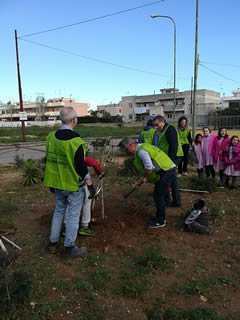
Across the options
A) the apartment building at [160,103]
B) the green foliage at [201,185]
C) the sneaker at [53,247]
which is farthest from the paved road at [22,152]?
the apartment building at [160,103]

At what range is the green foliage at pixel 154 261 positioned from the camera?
311 cm

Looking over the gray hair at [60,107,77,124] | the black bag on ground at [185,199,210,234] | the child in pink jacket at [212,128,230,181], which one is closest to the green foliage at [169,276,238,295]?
the black bag on ground at [185,199,210,234]

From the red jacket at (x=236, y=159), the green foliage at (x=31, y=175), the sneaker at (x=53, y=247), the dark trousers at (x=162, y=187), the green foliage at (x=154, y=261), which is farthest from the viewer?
the green foliage at (x=31, y=175)

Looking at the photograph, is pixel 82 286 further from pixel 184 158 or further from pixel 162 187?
pixel 184 158

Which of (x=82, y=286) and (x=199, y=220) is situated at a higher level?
(x=199, y=220)

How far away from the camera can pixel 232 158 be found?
625cm

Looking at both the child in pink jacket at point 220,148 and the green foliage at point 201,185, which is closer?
the green foliage at point 201,185

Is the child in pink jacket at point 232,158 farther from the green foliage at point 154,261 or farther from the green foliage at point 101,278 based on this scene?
the green foliage at point 101,278

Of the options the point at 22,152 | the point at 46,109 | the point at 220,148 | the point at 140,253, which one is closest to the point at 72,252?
the point at 140,253

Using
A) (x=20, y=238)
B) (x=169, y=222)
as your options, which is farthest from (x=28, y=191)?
(x=169, y=222)

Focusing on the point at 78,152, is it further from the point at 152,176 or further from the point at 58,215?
the point at 152,176

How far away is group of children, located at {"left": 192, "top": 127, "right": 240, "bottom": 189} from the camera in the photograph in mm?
6234

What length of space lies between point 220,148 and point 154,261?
4274 millimetres

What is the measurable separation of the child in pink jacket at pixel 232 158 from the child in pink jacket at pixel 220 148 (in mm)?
128
